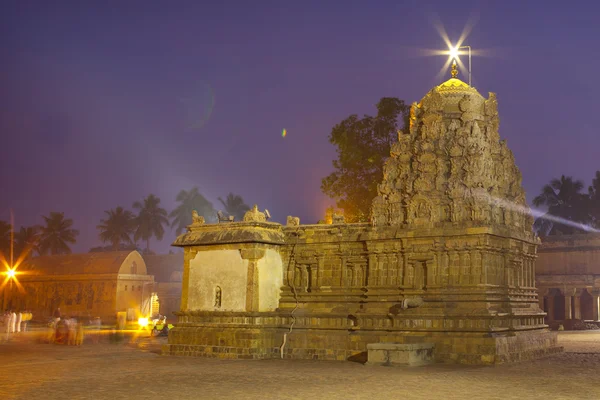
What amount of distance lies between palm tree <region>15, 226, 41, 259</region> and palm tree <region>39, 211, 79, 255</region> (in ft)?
2.61

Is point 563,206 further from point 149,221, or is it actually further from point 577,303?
point 149,221

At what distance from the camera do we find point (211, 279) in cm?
2530

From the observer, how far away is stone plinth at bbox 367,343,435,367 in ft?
66.2

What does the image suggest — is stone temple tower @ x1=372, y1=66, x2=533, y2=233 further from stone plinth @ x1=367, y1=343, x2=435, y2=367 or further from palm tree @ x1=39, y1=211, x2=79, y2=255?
palm tree @ x1=39, y1=211, x2=79, y2=255

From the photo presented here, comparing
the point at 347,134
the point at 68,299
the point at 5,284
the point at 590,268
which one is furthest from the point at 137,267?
the point at 590,268

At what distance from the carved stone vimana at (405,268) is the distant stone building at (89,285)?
4016 cm

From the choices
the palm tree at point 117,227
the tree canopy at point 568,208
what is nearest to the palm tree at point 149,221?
the palm tree at point 117,227

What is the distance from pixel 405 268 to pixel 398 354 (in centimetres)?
385

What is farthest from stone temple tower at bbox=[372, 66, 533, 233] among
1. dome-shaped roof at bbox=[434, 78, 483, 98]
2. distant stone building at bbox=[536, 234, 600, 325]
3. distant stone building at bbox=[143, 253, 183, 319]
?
distant stone building at bbox=[143, 253, 183, 319]

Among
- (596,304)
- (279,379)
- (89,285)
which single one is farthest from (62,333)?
(596,304)

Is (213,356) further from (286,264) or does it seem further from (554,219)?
(554,219)

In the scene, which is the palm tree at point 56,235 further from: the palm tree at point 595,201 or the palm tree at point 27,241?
the palm tree at point 595,201

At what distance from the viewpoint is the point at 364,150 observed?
4069cm

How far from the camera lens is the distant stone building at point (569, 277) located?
49469 mm
